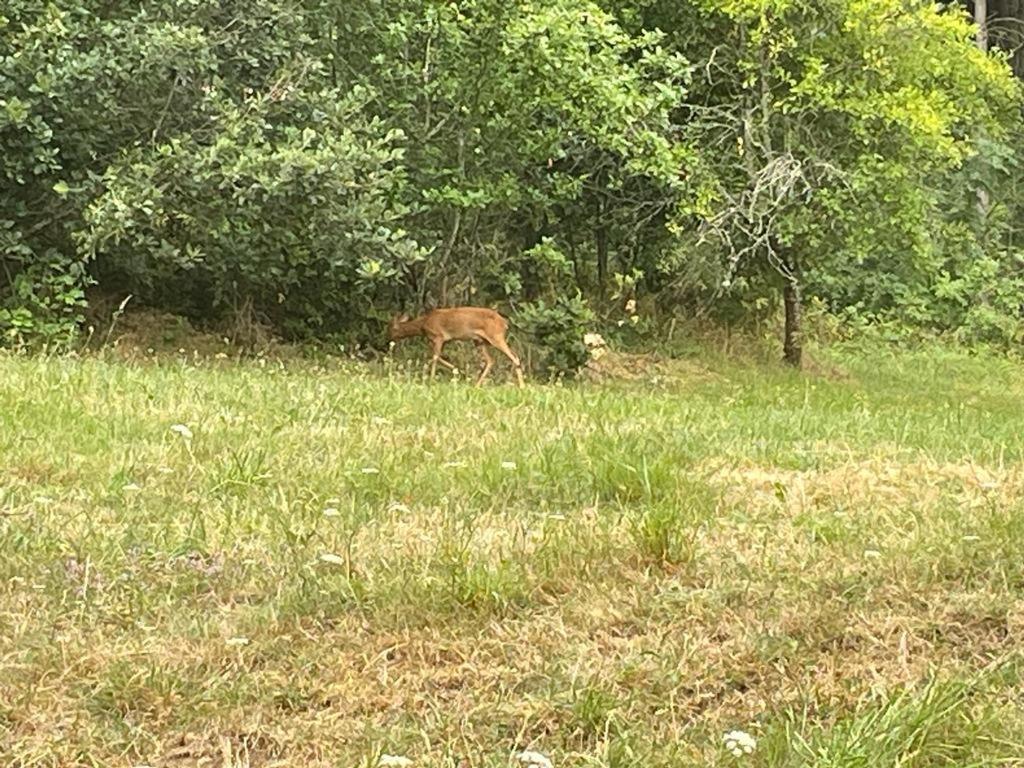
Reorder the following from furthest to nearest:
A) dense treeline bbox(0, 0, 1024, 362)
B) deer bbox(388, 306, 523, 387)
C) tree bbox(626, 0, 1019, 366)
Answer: tree bbox(626, 0, 1019, 366), deer bbox(388, 306, 523, 387), dense treeline bbox(0, 0, 1024, 362)

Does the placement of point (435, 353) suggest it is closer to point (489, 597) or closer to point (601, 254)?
point (601, 254)

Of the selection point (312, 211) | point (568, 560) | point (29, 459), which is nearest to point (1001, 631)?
point (568, 560)

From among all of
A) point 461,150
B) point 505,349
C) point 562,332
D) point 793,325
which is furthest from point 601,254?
point 505,349

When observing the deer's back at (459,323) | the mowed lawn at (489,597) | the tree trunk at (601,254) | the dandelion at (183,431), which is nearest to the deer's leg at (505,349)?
the deer's back at (459,323)

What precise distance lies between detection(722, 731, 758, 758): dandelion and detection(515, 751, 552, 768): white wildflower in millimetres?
373

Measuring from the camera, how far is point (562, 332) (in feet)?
42.8

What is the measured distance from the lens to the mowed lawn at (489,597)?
8.41 ft

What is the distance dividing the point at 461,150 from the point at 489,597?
10412 millimetres

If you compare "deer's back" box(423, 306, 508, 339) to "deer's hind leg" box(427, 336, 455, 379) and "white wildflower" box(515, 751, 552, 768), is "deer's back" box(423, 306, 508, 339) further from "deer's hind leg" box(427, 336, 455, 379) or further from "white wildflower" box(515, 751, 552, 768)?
"white wildflower" box(515, 751, 552, 768)

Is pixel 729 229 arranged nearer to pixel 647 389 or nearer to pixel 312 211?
pixel 647 389

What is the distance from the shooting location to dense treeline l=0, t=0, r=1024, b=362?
34.7 ft

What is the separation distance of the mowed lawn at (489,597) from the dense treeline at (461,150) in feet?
17.0

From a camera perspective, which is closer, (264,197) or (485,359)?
(264,197)

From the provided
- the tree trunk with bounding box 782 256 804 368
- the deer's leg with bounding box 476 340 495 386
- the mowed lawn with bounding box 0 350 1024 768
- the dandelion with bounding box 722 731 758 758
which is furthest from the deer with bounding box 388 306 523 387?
the dandelion with bounding box 722 731 758 758
